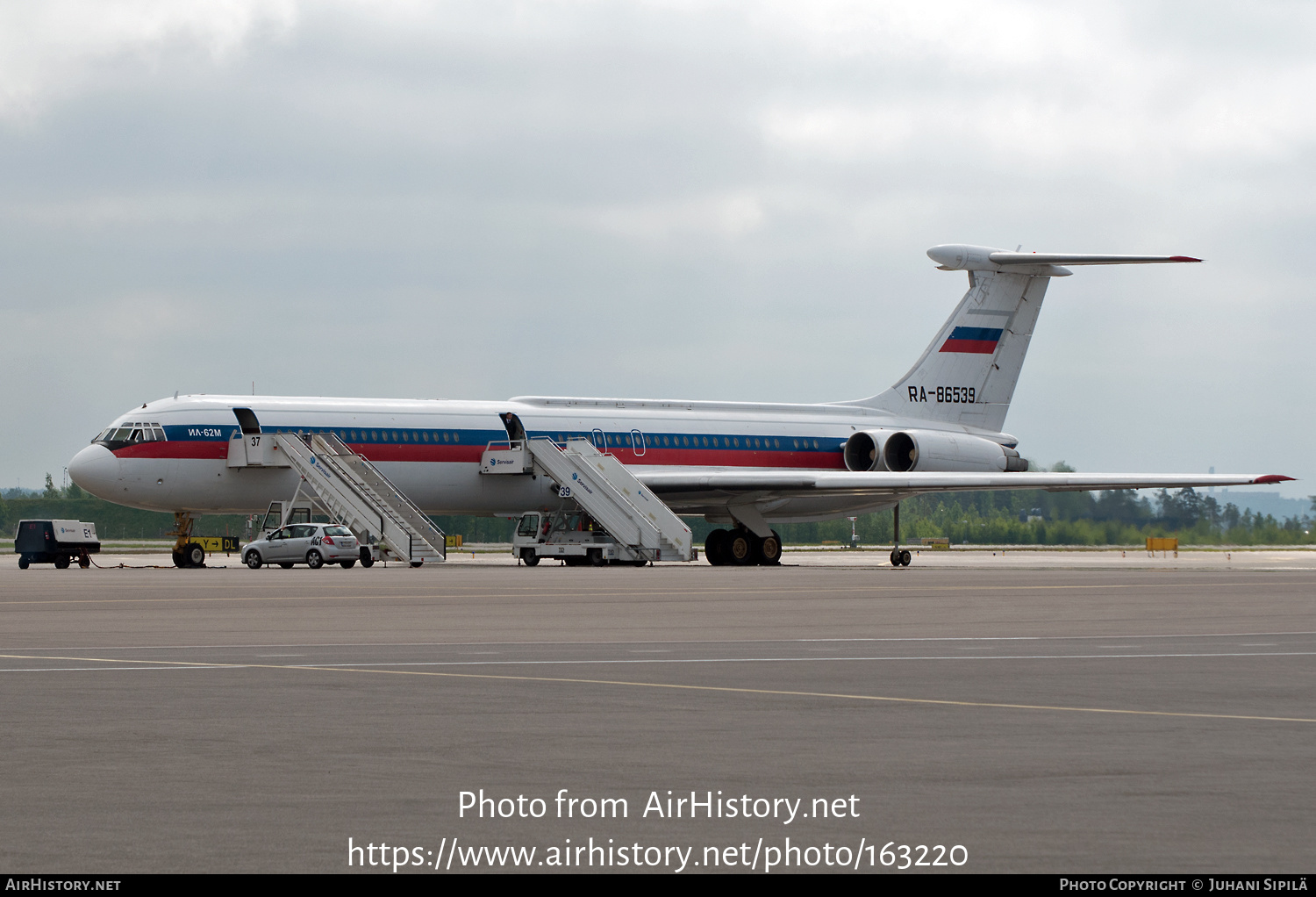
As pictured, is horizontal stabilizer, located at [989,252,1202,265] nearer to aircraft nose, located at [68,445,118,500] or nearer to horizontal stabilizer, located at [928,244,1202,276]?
horizontal stabilizer, located at [928,244,1202,276]

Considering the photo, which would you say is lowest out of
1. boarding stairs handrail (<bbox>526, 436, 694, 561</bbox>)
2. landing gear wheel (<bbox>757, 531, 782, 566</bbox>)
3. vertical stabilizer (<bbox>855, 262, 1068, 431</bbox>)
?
landing gear wheel (<bbox>757, 531, 782, 566</bbox>)

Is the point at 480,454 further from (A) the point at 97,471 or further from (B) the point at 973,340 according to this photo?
(B) the point at 973,340

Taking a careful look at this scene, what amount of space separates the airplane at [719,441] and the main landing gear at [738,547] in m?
0.06

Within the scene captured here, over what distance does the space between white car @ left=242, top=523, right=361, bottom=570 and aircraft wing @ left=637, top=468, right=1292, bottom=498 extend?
9477 mm

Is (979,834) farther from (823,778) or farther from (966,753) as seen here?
(966,753)

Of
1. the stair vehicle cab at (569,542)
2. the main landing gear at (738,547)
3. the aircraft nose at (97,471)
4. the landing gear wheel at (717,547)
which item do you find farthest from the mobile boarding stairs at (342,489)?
the main landing gear at (738,547)

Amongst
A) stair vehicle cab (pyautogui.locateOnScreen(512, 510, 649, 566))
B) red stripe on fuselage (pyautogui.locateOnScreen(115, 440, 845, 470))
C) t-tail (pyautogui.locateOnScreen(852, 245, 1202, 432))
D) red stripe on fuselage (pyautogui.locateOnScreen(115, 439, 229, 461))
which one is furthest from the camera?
t-tail (pyautogui.locateOnScreen(852, 245, 1202, 432))

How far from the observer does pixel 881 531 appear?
4820 inches

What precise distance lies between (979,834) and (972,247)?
171ft

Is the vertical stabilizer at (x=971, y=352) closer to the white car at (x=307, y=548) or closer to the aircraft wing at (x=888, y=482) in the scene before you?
the aircraft wing at (x=888, y=482)

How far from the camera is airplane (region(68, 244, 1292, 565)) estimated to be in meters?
45.0

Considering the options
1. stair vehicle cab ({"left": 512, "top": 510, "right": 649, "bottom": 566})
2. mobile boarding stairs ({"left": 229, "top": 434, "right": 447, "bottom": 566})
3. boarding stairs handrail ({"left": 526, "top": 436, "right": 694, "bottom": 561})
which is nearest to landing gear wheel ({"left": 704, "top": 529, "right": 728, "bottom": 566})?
→ stair vehicle cab ({"left": 512, "top": 510, "right": 649, "bottom": 566})

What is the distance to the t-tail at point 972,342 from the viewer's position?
5788cm

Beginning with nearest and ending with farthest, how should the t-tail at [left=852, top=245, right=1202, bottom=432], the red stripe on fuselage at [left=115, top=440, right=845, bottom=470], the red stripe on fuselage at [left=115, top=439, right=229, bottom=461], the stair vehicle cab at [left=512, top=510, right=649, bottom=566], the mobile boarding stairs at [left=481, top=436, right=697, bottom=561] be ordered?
the red stripe on fuselage at [left=115, top=439, right=229, bottom=461]
the red stripe on fuselage at [left=115, top=440, right=845, bottom=470]
the mobile boarding stairs at [left=481, top=436, right=697, bottom=561]
the stair vehicle cab at [left=512, top=510, right=649, bottom=566]
the t-tail at [left=852, top=245, right=1202, bottom=432]
